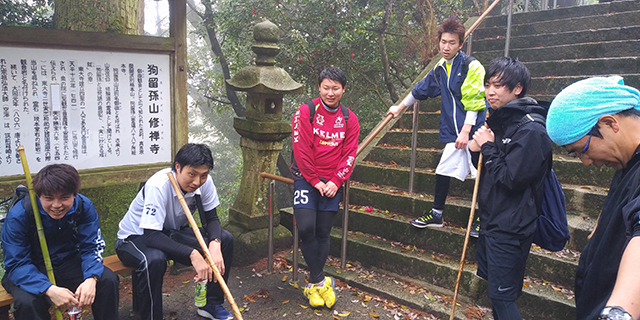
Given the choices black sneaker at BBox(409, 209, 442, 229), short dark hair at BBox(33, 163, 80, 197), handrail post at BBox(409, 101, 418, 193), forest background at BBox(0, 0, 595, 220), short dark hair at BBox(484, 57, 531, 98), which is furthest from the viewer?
forest background at BBox(0, 0, 595, 220)

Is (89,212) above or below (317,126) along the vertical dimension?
below

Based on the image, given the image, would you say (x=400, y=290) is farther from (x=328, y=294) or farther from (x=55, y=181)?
(x=55, y=181)

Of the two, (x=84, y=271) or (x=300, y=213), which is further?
(x=300, y=213)

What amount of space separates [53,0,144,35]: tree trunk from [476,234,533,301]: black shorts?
4.38m

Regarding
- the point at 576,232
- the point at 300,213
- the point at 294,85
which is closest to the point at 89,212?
the point at 300,213

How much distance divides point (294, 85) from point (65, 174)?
2720 mm

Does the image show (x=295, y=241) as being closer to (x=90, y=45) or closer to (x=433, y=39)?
(x=90, y=45)

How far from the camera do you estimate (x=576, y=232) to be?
12.2ft

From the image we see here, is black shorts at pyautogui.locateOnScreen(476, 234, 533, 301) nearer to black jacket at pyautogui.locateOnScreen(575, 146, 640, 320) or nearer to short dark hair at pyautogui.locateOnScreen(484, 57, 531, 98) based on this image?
black jacket at pyautogui.locateOnScreen(575, 146, 640, 320)

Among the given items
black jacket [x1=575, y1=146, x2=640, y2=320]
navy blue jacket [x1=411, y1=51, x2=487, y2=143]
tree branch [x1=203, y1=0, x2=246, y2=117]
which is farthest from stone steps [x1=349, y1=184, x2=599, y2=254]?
tree branch [x1=203, y1=0, x2=246, y2=117]

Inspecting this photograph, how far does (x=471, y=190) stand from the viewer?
473 centimetres

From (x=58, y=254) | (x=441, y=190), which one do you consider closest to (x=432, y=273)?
(x=441, y=190)

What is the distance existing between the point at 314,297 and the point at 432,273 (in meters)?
1.23

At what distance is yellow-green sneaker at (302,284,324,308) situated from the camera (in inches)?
149
